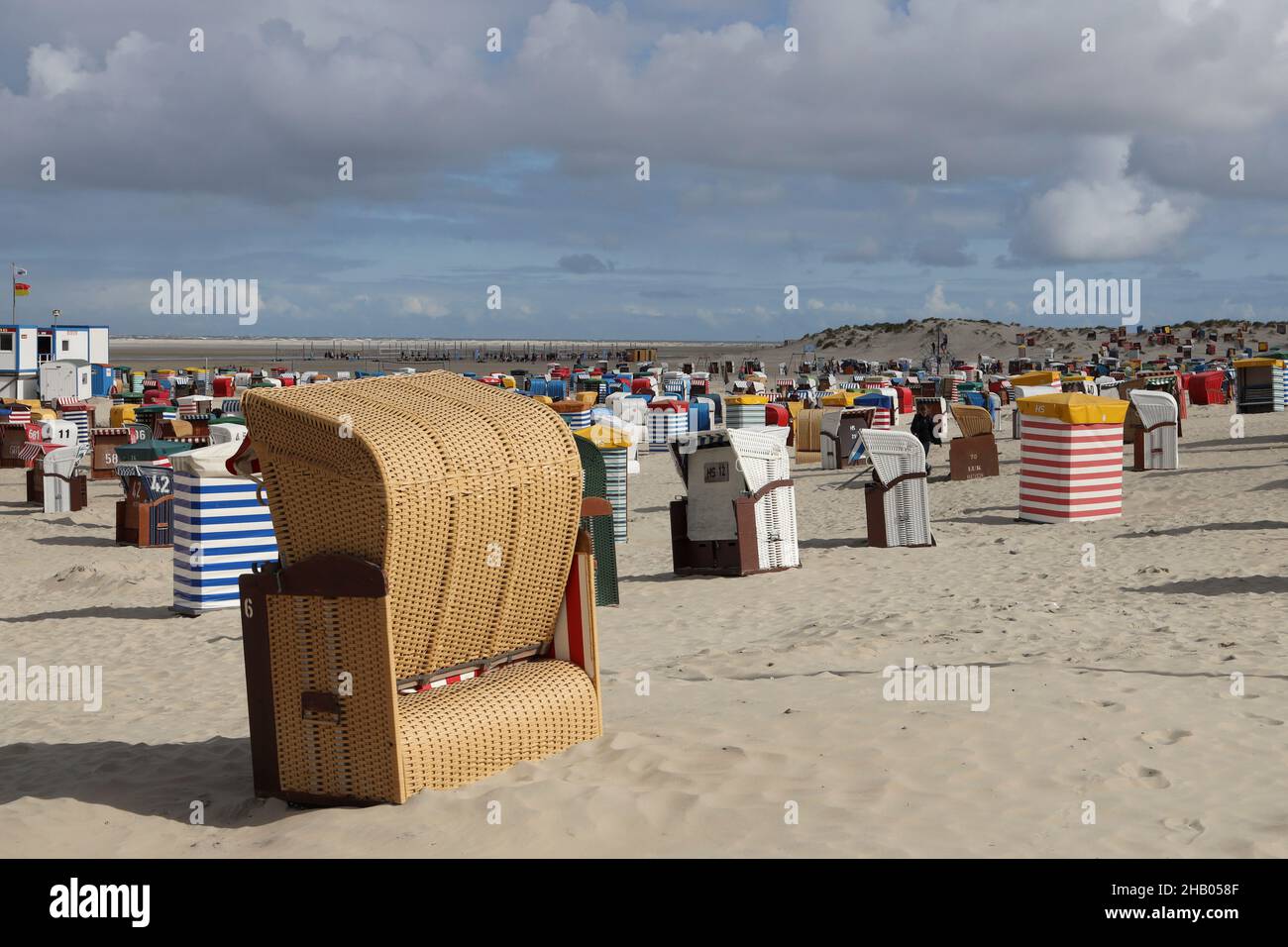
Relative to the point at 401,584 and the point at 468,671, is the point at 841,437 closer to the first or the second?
the point at 468,671

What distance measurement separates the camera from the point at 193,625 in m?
10.6

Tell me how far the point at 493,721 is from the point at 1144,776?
254 centimetres

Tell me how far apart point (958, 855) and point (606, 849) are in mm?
1141

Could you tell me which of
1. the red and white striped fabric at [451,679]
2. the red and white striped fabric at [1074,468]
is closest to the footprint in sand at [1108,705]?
the red and white striped fabric at [451,679]

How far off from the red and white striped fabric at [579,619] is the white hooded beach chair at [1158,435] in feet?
51.3

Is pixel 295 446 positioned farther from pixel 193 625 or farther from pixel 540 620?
pixel 193 625

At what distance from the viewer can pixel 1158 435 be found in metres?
19.0

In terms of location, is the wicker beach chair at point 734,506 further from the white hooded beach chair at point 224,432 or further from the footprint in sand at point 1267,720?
the white hooded beach chair at point 224,432

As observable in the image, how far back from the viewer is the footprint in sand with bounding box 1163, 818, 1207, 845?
4.10 meters

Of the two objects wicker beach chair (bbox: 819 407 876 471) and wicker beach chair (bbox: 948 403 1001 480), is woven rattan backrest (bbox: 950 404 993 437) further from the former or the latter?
wicker beach chair (bbox: 819 407 876 471)

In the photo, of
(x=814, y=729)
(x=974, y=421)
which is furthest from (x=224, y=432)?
(x=814, y=729)

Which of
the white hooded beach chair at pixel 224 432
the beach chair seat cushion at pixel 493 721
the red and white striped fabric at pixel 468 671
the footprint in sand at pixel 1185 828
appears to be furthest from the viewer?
the white hooded beach chair at pixel 224 432

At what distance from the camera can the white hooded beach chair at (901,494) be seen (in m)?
13.5
